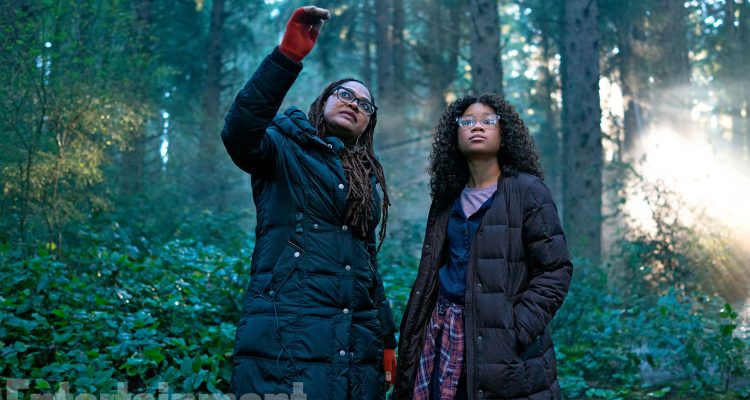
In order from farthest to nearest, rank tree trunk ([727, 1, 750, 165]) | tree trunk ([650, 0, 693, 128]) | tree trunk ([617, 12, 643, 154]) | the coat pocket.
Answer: tree trunk ([727, 1, 750, 165]) → tree trunk ([617, 12, 643, 154]) → tree trunk ([650, 0, 693, 128]) → the coat pocket

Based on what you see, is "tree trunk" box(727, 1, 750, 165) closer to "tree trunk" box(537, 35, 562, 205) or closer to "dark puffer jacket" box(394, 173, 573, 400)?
"tree trunk" box(537, 35, 562, 205)

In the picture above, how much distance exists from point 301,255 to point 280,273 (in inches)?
4.9

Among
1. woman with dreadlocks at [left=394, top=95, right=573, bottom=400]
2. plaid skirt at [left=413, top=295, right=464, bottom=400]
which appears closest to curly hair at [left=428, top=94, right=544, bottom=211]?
woman with dreadlocks at [left=394, top=95, right=573, bottom=400]

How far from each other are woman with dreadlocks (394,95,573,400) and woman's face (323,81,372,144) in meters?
0.49

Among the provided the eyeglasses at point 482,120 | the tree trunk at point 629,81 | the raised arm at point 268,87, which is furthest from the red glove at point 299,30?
A: the tree trunk at point 629,81

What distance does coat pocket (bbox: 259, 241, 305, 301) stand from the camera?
10.8 feet

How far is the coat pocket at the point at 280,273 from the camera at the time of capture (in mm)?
3307

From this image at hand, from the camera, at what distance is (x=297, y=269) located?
131 inches

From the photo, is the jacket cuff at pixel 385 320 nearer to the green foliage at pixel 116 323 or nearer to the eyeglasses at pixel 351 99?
the eyeglasses at pixel 351 99

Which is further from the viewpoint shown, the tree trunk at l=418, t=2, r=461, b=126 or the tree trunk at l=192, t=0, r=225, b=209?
the tree trunk at l=418, t=2, r=461, b=126

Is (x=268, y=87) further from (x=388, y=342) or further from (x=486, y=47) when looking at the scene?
(x=486, y=47)

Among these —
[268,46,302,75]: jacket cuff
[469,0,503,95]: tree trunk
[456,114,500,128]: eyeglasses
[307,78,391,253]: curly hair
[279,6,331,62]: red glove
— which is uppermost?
[469,0,503,95]: tree trunk

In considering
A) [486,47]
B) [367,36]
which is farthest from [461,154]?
[367,36]

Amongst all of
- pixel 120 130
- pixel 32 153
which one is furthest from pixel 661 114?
pixel 32 153
